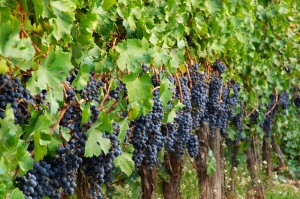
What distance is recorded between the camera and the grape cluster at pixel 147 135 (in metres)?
4.19

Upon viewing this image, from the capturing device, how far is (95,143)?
3270 millimetres

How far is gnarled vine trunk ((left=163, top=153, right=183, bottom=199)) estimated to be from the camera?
19.4 ft

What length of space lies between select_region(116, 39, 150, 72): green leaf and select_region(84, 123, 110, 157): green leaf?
18.4 inches

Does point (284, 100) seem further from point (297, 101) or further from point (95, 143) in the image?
point (95, 143)

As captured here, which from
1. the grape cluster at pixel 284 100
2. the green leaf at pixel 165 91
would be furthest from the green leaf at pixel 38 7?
the grape cluster at pixel 284 100

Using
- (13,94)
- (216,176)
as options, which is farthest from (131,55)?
(216,176)

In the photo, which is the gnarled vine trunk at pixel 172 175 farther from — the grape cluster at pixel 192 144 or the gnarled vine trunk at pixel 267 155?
the gnarled vine trunk at pixel 267 155

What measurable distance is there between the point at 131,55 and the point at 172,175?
2495mm

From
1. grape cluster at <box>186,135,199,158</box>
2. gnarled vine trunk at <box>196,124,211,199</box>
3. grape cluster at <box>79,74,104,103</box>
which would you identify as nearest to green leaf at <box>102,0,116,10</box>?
grape cluster at <box>79,74,104,103</box>

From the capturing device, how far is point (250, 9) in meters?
7.03

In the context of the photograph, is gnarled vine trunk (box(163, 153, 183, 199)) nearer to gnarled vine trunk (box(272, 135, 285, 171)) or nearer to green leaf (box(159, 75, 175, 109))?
green leaf (box(159, 75, 175, 109))

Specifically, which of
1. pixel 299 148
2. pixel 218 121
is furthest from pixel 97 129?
pixel 299 148

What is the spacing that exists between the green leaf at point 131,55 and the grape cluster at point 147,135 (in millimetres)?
592

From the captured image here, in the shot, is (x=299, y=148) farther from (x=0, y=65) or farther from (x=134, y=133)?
(x=0, y=65)
